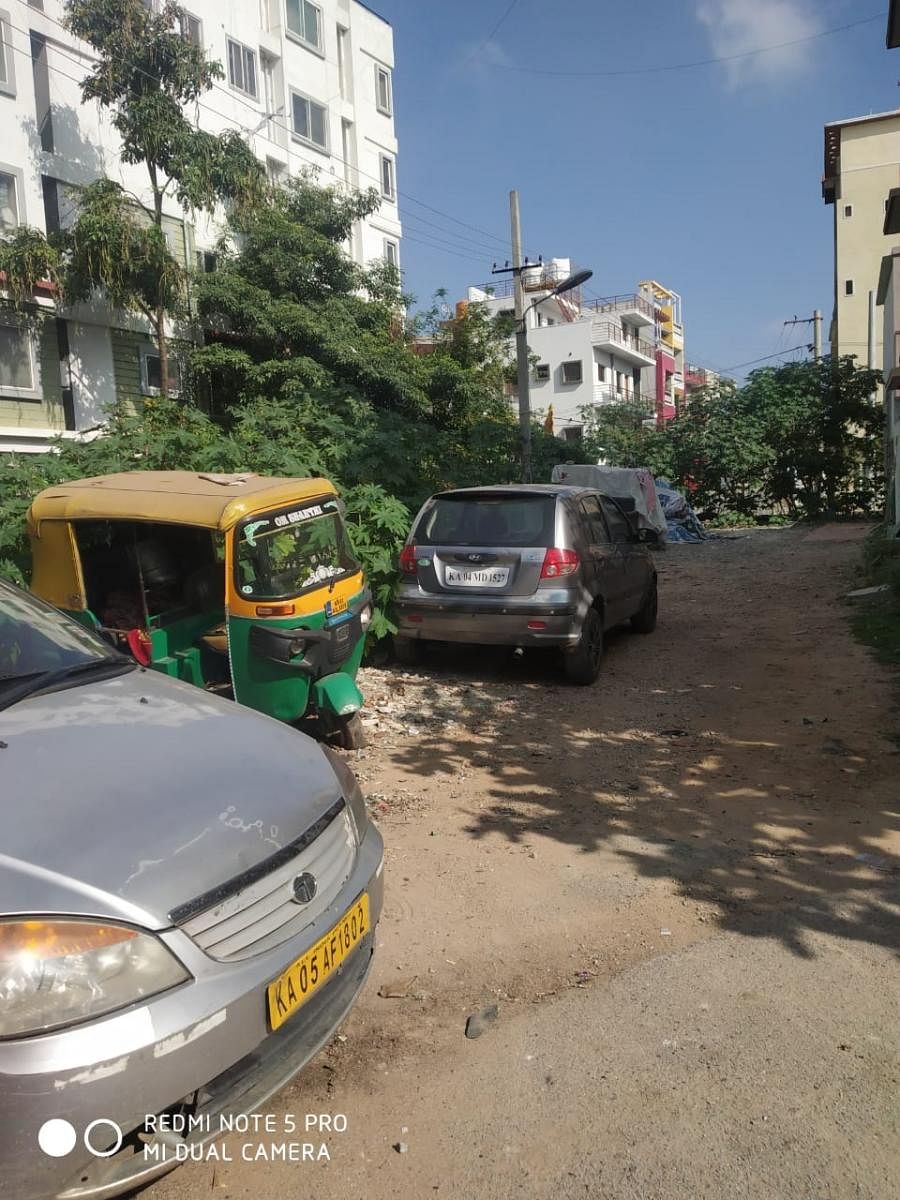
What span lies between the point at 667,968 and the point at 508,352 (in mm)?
27188

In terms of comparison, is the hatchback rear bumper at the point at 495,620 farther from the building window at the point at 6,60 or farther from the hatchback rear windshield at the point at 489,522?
the building window at the point at 6,60

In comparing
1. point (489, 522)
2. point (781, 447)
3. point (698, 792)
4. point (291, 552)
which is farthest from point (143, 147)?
point (781, 447)

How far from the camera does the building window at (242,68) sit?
23.5 meters

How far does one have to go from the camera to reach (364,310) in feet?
70.2

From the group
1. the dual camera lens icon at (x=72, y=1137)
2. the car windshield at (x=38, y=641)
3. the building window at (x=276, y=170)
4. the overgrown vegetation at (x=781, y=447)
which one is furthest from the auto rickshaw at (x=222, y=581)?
the building window at (x=276, y=170)

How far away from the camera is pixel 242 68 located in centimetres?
2398

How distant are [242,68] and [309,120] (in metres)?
2.95

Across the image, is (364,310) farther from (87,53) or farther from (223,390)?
(87,53)

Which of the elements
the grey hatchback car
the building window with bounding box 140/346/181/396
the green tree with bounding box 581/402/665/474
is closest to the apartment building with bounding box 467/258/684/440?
the green tree with bounding box 581/402/665/474

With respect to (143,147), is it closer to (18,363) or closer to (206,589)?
(18,363)

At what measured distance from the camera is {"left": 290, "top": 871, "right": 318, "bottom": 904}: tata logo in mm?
2459

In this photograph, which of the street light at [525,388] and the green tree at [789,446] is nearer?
the street light at [525,388]

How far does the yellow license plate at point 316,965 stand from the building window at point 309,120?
2743cm

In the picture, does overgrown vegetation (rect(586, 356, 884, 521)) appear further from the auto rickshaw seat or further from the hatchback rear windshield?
the auto rickshaw seat
